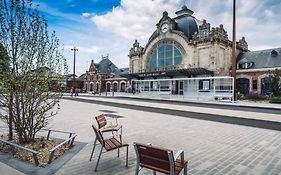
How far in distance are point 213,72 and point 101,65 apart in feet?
138

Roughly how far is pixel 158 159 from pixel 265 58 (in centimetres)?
3630

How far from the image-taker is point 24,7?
533cm

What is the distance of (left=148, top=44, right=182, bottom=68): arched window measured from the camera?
39969 mm

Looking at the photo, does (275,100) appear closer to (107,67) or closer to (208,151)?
(208,151)

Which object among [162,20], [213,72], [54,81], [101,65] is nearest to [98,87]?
[101,65]

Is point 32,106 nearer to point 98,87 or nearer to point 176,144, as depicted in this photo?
point 176,144

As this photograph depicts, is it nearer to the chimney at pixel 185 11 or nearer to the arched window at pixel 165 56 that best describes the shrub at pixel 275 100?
the arched window at pixel 165 56

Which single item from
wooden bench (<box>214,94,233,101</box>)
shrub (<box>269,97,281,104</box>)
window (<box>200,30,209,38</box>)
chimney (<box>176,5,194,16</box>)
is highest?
chimney (<box>176,5,194,16</box>)

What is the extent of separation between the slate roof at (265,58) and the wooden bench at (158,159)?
33.9m

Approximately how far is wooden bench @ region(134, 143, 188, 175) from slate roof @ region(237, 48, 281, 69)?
33.9m

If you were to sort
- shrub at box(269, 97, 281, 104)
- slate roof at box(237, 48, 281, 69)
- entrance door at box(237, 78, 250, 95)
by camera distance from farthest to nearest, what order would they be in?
1. entrance door at box(237, 78, 250, 95)
2. slate roof at box(237, 48, 281, 69)
3. shrub at box(269, 97, 281, 104)

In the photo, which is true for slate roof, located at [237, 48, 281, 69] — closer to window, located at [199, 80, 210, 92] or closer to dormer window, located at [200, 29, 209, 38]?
dormer window, located at [200, 29, 209, 38]

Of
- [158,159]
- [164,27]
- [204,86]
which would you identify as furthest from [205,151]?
[164,27]

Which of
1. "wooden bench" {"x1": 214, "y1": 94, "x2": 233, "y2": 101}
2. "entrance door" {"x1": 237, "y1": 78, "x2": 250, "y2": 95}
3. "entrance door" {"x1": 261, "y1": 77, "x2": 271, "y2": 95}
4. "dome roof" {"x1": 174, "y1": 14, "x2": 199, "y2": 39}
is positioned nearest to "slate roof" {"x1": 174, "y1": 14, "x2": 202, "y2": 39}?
"dome roof" {"x1": 174, "y1": 14, "x2": 199, "y2": 39}
